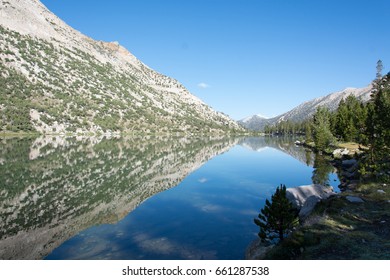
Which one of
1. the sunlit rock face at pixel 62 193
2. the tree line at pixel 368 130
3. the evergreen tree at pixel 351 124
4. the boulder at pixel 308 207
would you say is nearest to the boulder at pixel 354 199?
the boulder at pixel 308 207

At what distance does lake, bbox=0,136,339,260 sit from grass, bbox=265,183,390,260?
4.33 metres

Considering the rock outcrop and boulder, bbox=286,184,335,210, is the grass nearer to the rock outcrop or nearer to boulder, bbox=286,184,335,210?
the rock outcrop

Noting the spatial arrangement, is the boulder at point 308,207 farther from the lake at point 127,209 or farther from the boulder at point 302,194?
the lake at point 127,209

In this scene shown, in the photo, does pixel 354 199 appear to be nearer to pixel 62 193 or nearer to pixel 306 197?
pixel 306 197

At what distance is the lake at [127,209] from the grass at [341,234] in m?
4.33

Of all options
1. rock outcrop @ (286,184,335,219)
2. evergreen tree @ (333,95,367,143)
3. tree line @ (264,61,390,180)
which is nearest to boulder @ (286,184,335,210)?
rock outcrop @ (286,184,335,219)

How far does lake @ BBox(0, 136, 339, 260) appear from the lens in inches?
802

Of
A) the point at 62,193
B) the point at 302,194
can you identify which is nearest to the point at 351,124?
the point at 302,194

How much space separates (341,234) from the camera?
1775 centimetres

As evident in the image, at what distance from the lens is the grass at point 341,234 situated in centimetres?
1491

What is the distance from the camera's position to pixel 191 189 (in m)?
41.6
